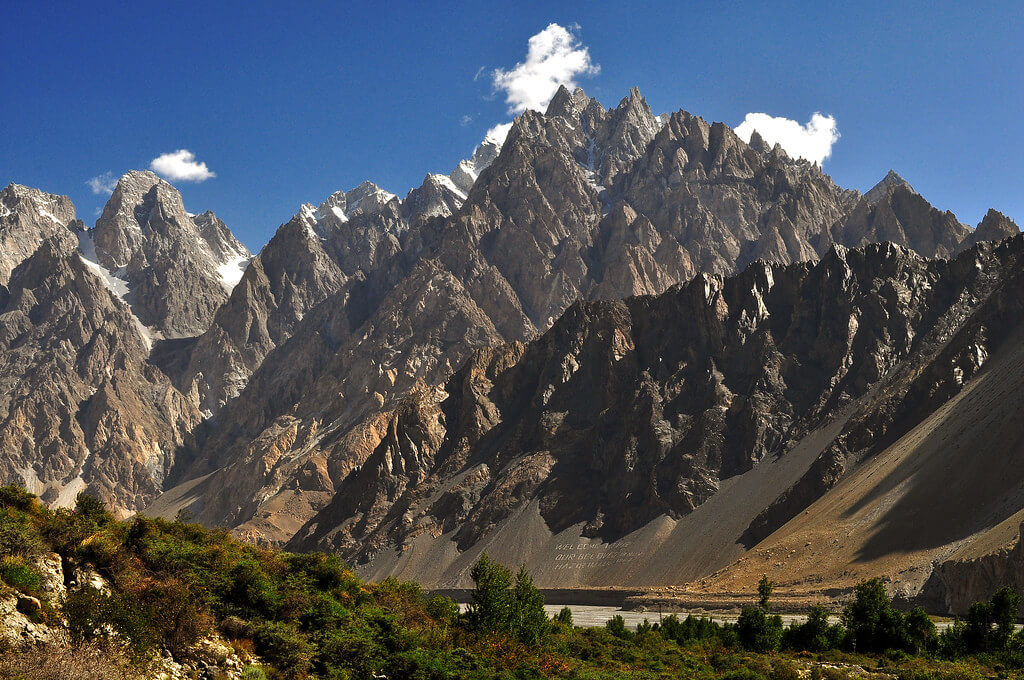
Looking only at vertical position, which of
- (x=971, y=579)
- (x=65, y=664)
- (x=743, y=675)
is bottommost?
(x=743, y=675)

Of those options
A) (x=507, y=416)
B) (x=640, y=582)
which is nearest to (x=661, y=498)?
(x=640, y=582)

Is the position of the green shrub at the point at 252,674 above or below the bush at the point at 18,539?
below

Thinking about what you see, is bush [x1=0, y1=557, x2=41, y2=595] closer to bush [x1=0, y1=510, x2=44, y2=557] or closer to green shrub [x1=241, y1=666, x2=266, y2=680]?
bush [x1=0, y1=510, x2=44, y2=557]

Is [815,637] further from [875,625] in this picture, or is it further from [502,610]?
[502,610]

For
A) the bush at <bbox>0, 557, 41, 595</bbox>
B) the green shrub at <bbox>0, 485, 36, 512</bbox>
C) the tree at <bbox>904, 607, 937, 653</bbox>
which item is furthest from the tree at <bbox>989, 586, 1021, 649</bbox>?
the bush at <bbox>0, 557, 41, 595</bbox>

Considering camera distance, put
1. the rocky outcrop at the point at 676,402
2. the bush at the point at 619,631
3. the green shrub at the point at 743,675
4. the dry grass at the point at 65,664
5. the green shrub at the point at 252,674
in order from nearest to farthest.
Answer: the dry grass at the point at 65,664 → the green shrub at the point at 252,674 → the green shrub at the point at 743,675 → the bush at the point at 619,631 → the rocky outcrop at the point at 676,402

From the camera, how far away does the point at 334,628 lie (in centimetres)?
2747

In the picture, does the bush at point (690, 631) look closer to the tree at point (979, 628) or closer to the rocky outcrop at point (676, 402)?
the tree at point (979, 628)

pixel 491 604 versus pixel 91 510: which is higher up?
pixel 91 510

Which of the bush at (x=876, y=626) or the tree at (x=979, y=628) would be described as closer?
the tree at (x=979, y=628)

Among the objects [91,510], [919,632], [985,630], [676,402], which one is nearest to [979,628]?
[985,630]

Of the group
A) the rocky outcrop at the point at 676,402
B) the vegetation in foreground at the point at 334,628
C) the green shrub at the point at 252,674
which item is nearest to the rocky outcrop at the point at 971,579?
the vegetation in foreground at the point at 334,628

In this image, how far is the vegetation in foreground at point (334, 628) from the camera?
2122 cm

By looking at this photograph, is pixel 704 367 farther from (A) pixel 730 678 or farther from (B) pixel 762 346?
(A) pixel 730 678
